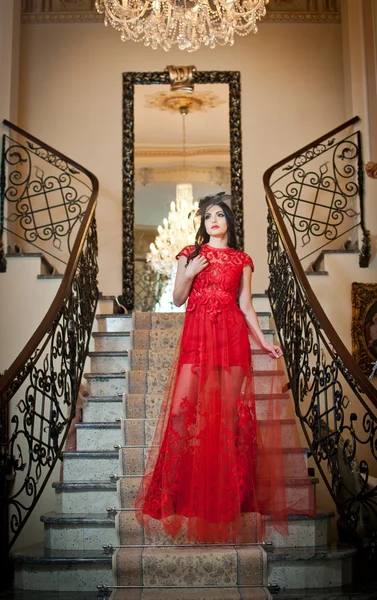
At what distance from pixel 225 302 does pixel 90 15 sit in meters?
5.58

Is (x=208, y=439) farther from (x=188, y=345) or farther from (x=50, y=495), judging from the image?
(x=50, y=495)

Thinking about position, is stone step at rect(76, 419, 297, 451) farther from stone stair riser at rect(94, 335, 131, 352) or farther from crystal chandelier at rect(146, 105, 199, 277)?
crystal chandelier at rect(146, 105, 199, 277)

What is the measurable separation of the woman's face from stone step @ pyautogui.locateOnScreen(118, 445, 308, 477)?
1417 mm

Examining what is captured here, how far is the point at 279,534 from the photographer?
4355mm

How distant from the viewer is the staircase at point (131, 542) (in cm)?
384

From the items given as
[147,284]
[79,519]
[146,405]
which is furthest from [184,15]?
[79,519]

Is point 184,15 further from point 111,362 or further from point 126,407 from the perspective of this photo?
point 126,407

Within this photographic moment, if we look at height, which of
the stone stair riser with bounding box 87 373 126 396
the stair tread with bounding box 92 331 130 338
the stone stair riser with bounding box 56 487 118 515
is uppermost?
the stair tread with bounding box 92 331 130 338

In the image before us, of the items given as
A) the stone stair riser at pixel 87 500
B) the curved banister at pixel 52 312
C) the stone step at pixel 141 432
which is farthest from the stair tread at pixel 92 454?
the curved banister at pixel 52 312

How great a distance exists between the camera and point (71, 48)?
871 centimetres

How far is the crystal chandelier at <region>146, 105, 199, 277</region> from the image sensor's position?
825 cm

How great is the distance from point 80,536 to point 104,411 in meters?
1.17

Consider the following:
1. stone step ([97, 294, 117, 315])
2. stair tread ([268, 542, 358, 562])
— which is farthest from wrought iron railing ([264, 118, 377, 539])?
stone step ([97, 294, 117, 315])

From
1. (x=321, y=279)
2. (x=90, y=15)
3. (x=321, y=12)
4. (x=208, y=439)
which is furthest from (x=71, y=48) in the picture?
(x=208, y=439)
